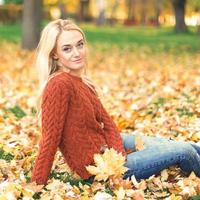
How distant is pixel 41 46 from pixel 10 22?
Answer: 108 ft

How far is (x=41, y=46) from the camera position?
4.41 m

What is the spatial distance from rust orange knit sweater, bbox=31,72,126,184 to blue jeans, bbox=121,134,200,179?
0.44 ft

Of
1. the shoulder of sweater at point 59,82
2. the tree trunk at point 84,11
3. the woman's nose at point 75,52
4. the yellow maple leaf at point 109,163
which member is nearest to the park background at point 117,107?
the yellow maple leaf at point 109,163

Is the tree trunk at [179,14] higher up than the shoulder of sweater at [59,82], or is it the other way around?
the shoulder of sweater at [59,82]

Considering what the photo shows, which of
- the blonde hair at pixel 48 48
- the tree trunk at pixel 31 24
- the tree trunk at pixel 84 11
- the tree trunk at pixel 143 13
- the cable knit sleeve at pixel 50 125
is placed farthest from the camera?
the tree trunk at pixel 143 13

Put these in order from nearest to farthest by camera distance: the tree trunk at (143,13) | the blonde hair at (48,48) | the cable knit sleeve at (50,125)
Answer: the cable knit sleeve at (50,125) → the blonde hair at (48,48) → the tree trunk at (143,13)

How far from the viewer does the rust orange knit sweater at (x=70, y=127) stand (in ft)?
13.6

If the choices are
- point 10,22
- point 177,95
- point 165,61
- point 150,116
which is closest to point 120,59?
point 165,61

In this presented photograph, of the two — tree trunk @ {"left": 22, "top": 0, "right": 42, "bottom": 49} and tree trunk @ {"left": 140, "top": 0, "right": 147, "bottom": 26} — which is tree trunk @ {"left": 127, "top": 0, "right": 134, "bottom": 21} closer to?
tree trunk @ {"left": 140, "top": 0, "right": 147, "bottom": 26}

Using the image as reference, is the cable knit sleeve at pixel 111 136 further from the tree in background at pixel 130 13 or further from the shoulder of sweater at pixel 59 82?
the tree in background at pixel 130 13

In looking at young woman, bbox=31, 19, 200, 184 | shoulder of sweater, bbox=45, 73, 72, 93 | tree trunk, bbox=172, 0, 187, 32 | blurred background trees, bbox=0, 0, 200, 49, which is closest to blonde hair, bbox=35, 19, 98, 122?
young woman, bbox=31, 19, 200, 184

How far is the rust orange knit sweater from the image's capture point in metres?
4.14

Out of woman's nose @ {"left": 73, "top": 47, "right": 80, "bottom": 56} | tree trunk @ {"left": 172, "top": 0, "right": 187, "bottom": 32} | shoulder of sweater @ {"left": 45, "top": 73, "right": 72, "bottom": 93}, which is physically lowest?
tree trunk @ {"left": 172, "top": 0, "right": 187, "bottom": 32}

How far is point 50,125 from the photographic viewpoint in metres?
4.14
